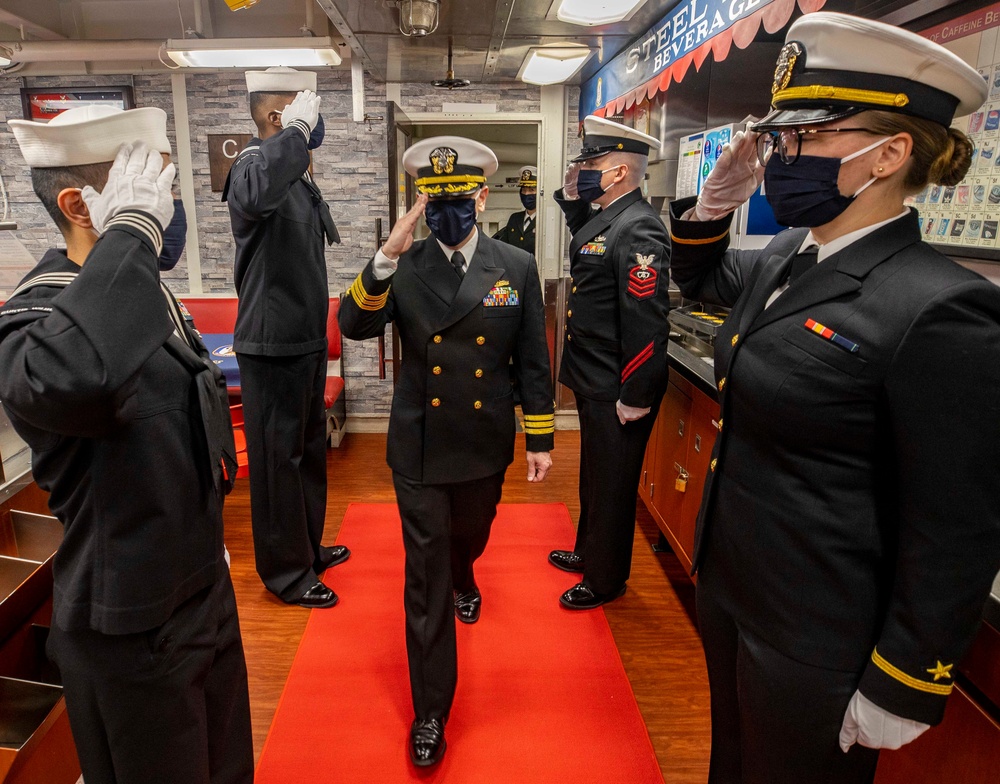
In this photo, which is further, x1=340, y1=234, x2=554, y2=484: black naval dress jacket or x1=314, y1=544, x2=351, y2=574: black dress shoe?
x1=314, y1=544, x2=351, y2=574: black dress shoe

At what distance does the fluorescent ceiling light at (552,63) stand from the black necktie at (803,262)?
3.27 metres

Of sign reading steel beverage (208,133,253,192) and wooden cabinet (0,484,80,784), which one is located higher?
sign reading steel beverage (208,133,253,192)

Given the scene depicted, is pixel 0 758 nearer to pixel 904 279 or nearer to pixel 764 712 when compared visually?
pixel 764 712

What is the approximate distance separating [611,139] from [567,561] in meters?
2.02

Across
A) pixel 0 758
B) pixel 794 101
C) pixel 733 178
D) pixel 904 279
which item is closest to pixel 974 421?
pixel 904 279

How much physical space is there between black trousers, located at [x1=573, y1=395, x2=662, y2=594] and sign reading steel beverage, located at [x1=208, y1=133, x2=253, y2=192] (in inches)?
142

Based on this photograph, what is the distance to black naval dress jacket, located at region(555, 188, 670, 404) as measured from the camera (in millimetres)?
2604

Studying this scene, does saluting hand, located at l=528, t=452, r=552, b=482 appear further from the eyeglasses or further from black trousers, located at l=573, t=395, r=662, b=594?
the eyeglasses

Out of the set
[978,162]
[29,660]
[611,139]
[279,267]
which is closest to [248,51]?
[279,267]

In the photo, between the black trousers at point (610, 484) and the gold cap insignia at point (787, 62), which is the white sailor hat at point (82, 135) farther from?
the black trousers at point (610, 484)

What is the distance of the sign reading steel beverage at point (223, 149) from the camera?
195 inches

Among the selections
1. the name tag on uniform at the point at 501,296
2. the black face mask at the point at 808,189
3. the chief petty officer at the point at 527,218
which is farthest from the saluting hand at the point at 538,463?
the chief petty officer at the point at 527,218

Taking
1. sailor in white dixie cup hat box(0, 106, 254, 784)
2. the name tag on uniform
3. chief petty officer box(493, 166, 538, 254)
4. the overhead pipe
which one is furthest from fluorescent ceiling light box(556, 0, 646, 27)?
the overhead pipe

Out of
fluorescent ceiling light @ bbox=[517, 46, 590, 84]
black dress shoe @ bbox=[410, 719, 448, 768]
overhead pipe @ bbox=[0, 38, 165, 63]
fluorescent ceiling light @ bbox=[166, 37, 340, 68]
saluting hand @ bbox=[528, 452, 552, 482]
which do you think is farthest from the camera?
Answer: overhead pipe @ bbox=[0, 38, 165, 63]
